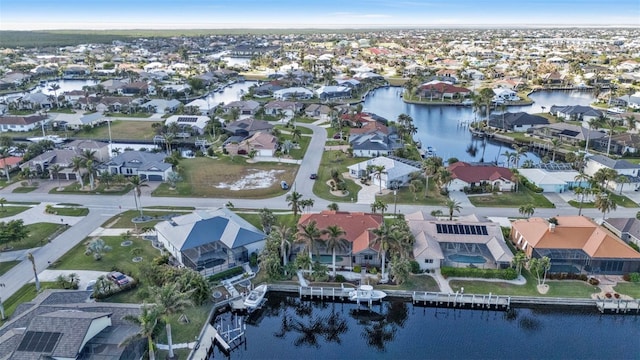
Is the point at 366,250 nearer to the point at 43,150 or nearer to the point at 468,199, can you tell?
the point at 468,199

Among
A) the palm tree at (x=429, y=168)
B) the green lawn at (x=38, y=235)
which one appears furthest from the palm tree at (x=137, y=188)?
the palm tree at (x=429, y=168)

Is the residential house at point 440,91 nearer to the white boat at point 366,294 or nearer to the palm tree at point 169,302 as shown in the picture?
the white boat at point 366,294

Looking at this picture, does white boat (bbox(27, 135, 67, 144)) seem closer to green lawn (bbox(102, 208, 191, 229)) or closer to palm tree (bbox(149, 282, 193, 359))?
green lawn (bbox(102, 208, 191, 229))

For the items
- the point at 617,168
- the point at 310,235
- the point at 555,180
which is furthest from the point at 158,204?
the point at 617,168

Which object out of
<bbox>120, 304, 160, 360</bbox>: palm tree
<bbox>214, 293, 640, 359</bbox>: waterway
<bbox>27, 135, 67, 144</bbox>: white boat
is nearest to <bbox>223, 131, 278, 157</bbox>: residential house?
<bbox>27, 135, 67, 144</bbox>: white boat

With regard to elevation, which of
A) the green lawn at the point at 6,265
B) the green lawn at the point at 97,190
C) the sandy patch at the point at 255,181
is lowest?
the green lawn at the point at 6,265

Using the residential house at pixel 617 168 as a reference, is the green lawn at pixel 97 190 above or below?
below
